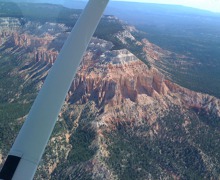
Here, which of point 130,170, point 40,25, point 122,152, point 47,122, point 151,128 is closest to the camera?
point 47,122

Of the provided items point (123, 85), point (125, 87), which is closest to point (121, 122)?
point (125, 87)

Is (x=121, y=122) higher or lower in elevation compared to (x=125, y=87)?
lower

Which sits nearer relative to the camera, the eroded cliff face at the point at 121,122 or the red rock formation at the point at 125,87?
the eroded cliff face at the point at 121,122

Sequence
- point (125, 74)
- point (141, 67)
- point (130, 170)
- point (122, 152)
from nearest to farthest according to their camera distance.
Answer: point (130, 170)
point (122, 152)
point (125, 74)
point (141, 67)

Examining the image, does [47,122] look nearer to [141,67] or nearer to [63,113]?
[63,113]

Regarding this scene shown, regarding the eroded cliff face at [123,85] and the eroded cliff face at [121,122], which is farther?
the eroded cliff face at [123,85]

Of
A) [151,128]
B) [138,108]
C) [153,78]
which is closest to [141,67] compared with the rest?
[153,78]

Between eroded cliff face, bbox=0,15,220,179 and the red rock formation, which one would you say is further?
the red rock formation

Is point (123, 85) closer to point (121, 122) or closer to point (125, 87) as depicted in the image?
point (125, 87)

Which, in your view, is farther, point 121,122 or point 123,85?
point 123,85

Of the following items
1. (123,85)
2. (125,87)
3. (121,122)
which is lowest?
(121,122)

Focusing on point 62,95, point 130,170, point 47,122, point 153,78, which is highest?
point 62,95
